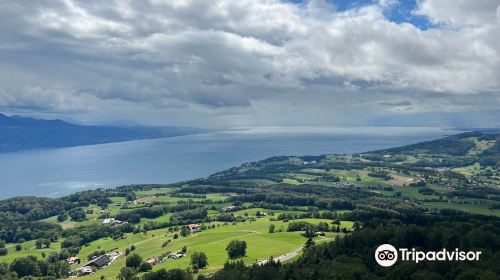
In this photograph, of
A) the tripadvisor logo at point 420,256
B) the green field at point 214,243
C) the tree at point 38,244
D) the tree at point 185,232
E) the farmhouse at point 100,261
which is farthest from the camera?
the tree at point 38,244

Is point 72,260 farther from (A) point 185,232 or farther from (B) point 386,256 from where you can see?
(B) point 386,256

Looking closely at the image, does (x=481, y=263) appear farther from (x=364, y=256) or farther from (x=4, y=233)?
(x=4, y=233)

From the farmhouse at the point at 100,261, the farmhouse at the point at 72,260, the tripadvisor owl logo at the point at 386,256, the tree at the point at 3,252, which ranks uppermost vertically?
the tripadvisor owl logo at the point at 386,256

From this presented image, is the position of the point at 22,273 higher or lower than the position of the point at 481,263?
lower

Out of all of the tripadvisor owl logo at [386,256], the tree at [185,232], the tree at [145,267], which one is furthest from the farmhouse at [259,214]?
the tripadvisor owl logo at [386,256]

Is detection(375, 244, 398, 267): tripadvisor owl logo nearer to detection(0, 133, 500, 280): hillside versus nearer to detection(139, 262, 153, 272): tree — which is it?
detection(0, 133, 500, 280): hillside

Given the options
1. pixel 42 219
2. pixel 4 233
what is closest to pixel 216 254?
pixel 4 233

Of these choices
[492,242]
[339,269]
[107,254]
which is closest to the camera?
[339,269]

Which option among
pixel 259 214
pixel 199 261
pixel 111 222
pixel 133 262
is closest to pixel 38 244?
pixel 111 222

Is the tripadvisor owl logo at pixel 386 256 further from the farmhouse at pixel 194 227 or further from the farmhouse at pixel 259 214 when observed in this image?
the farmhouse at pixel 259 214
